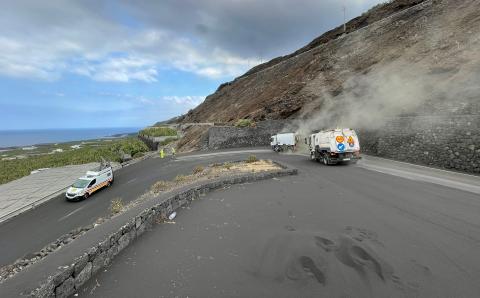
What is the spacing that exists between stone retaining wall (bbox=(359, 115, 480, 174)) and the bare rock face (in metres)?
1.30

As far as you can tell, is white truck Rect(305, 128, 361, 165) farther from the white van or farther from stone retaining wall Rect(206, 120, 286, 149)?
stone retaining wall Rect(206, 120, 286, 149)

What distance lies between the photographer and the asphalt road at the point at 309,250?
6.74m

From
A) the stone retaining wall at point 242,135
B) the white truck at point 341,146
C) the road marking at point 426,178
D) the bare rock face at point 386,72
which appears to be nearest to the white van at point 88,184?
the stone retaining wall at point 242,135

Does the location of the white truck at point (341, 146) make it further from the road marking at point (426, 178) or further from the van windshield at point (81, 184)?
the van windshield at point (81, 184)

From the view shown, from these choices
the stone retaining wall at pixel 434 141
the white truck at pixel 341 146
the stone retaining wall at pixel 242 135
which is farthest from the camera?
the stone retaining wall at pixel 242 135

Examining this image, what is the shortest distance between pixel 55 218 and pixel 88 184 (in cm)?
586

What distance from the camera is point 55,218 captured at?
23219mm

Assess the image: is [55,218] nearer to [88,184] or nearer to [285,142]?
[88,184]

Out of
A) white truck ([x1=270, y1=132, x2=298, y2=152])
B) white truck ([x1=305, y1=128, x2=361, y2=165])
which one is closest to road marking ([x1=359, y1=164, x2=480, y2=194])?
white truck ([x1=305, y1=128, x2=361, y2=165])

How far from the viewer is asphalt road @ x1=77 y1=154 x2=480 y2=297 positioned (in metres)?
6.74

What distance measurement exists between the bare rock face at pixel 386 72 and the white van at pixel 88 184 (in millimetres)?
27718

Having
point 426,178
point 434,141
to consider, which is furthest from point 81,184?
point 434,141

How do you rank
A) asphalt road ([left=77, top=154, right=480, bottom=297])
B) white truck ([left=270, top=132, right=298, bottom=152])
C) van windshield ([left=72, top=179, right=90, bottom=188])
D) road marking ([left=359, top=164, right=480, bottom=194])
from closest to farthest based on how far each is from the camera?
1. asphalt road ([left=77, top=154, right=480, bottom=297])
2. road marking ([left=359, top=164, right=480, bottom=194])
3. van windshield ([left=72, top=179, right=90, bottom=188])
4. white truck ([left=270, top=132, right=298, bottom=152])

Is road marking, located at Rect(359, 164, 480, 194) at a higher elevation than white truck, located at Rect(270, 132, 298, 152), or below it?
below
